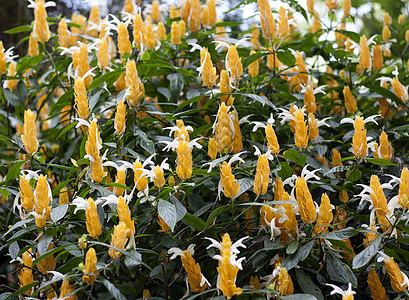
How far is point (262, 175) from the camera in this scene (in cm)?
150

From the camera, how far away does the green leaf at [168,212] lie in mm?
1393

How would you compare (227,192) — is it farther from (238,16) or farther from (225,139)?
(238,16)

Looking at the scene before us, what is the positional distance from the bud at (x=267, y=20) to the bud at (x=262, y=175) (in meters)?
0.82

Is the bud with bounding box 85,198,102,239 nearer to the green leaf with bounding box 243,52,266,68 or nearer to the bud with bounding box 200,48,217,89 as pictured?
the bud with bounding box 200,48,217,89

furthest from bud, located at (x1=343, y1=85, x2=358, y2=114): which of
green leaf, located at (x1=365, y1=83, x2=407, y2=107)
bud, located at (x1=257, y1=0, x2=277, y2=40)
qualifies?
bud, located at (x1=257, y1=0, x2=277, y2=40)

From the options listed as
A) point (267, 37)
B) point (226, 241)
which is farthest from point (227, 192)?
point (267, 37)

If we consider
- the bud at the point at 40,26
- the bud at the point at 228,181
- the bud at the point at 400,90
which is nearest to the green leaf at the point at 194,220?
the bud at the point at 228,181

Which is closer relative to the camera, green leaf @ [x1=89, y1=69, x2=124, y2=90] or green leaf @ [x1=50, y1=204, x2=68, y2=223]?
green leaf @ [x1=50, y1=204, x2=68, y2=223]

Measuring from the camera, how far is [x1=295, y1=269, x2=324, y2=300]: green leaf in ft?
4.88

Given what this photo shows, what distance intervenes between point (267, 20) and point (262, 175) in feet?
2.95

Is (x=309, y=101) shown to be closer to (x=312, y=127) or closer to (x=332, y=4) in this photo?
(x=312, y=127)

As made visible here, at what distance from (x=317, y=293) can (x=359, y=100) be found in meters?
1.49

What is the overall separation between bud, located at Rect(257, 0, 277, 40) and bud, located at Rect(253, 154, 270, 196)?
2.68 ft

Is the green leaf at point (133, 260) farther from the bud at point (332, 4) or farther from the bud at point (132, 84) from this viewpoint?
the bud at point (332, 4)
